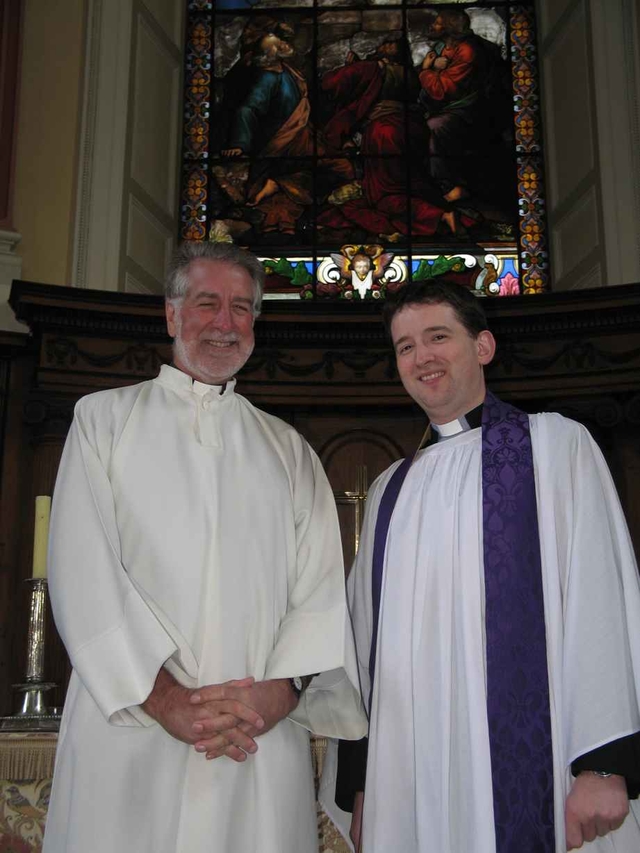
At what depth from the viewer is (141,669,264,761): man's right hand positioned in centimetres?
244

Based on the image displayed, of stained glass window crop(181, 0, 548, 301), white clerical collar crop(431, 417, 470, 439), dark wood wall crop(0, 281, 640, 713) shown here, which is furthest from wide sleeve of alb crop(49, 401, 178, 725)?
stained glass window crop(181, 0, 548, 301)

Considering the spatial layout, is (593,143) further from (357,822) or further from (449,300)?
(357,822)

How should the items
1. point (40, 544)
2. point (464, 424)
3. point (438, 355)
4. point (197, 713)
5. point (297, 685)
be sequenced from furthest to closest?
point (40, 544) < point (464, 424) < point (438, 355) < point (297, 685) < point (197, 713)

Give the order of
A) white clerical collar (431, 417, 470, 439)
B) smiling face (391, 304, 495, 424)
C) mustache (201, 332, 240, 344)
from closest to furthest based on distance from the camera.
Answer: mustache (201, 332, 240, 344) < smiling face (391, 304, 495, 424) < white clerical collar (431, 417, 470, 439)

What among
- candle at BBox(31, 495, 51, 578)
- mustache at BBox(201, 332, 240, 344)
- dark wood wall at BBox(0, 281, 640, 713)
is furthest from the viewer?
dark wood wall at BBox(0, 281, 640, 713)

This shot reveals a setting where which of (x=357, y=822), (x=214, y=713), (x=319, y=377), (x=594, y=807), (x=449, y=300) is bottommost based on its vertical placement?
(x=357, y=822)

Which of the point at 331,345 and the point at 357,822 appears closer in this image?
the point at 357,822

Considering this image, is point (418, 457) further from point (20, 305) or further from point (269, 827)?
point (20, 305)

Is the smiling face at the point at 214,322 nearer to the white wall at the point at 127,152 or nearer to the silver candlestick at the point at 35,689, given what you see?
the silver candlestick at the point at 35,689

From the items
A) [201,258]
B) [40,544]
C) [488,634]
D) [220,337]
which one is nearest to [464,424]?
[488,634]

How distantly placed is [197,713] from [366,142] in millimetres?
6007

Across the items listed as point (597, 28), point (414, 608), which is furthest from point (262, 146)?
point (414, 608)

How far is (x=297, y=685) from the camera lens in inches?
105

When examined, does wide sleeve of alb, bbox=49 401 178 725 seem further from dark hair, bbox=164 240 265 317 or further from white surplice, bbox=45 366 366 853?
dark hair, bbox=164 240 265 317
